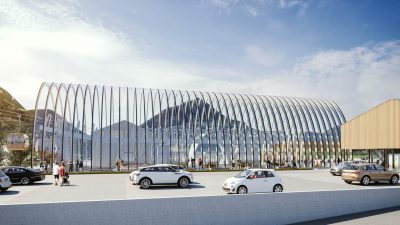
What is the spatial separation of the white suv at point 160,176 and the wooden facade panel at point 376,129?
2104 centimetres

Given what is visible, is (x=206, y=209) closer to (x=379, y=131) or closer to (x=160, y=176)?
(x=160, y=176)

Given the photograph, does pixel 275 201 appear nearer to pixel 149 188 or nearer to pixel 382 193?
pixel 382 193

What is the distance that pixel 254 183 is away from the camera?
69.8ft

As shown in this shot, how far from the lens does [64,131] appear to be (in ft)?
137

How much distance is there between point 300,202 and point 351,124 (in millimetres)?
27915

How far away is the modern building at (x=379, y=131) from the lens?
35281 millimetres

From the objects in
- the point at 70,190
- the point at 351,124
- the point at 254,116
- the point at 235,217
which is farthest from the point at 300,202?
the point at 254,116

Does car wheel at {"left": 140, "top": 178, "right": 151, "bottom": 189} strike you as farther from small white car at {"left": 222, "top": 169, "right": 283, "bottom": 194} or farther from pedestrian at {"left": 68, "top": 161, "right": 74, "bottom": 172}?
pedestrian at {"left": 68, "top": 161, "right": 74, "bottom": 172}

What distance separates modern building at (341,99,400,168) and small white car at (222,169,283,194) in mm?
18904

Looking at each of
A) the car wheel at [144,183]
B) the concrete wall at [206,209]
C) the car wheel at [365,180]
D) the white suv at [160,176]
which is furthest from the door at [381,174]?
the car wheel at [144,183]

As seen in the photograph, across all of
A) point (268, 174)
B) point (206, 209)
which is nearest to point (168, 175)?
point (268, 174)

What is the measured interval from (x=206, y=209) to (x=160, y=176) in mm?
10793

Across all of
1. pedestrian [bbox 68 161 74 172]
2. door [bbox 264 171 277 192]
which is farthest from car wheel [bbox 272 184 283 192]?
pedestrian [bbox 68 161 74 172]

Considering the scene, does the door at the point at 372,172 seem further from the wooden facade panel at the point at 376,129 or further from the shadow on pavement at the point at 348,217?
the shadow on pavement at the point at 348,217
